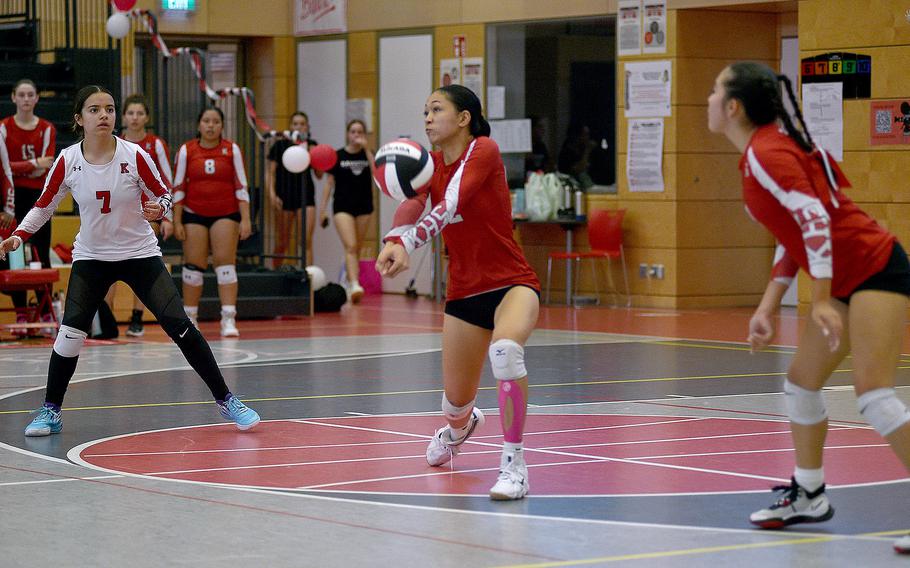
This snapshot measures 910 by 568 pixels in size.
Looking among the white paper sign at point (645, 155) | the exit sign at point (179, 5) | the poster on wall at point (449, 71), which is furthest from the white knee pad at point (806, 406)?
the exit sign at point (179, 5)

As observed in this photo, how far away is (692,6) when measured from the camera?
1719 cm

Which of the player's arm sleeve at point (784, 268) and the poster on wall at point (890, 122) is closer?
the player's arm sleeve at point (784, 268)

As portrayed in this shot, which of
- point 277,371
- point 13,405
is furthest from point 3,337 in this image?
point 13,405

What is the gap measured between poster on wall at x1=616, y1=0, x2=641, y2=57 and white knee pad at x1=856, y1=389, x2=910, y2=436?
12.8 metres

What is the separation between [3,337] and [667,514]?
31.4 feet

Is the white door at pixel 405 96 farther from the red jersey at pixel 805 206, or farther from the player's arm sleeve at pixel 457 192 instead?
the red jersey at pixel 805 206

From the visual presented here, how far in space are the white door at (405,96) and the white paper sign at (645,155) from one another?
10.8 ft

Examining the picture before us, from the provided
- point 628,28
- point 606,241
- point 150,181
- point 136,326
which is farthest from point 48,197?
point 628,28

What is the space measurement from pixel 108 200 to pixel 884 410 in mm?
4504

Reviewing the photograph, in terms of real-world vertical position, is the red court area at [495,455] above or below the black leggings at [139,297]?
below

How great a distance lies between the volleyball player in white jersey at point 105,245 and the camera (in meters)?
8.11

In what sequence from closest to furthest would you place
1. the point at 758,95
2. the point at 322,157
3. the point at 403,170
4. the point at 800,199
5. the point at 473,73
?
the point at 800,199, the point at 758,95, the point at 403,170, the point at 322,157, the point at 473,73

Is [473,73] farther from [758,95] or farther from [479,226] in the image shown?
[758,95]

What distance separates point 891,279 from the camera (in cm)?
532
